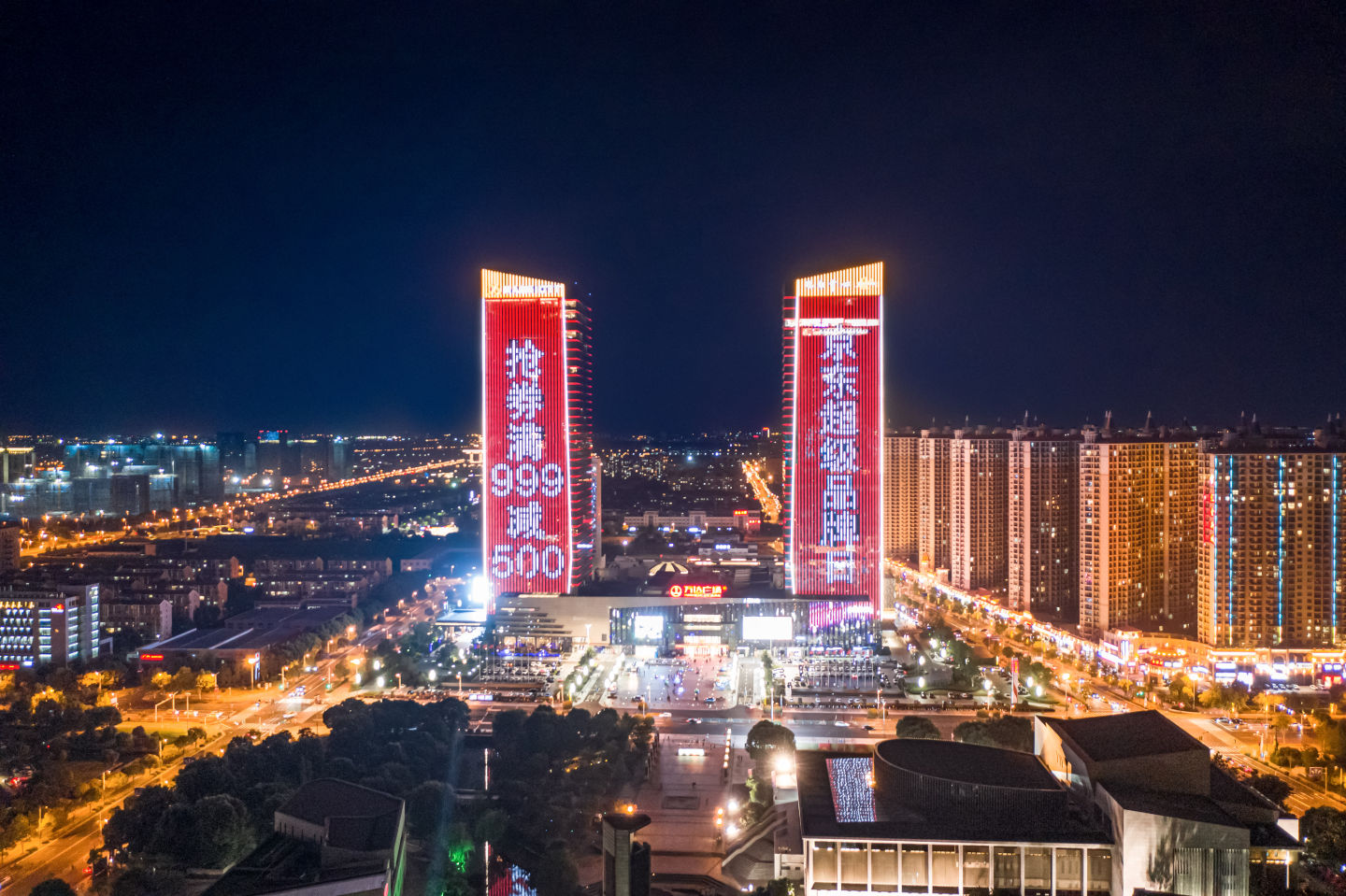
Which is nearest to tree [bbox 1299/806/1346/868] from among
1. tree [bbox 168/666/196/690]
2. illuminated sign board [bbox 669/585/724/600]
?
illuminated sign board [bbox 669/585/724/600]

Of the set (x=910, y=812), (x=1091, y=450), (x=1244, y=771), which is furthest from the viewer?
(x=1091, y=450)

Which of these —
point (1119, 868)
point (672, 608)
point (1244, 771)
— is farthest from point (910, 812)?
point (672, 608)

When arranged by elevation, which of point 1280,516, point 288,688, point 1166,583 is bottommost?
point 288,688

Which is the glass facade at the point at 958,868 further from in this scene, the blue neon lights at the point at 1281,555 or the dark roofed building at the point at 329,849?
the blue neon lights at the point at 1281,555

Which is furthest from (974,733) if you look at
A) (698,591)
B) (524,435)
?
(524,435)

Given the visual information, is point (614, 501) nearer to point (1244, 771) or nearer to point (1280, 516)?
point (1280, 516)

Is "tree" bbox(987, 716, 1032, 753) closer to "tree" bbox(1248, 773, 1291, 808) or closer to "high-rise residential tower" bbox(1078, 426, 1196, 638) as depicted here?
"tree" bbox(1248, 773, 1291, 808)
